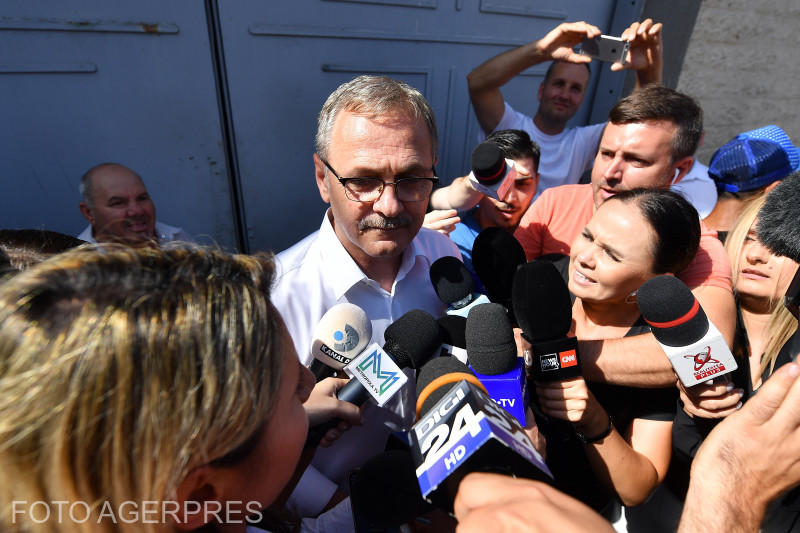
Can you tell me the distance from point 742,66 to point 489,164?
4620 millimetres

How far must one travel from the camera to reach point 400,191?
1681 millimetres

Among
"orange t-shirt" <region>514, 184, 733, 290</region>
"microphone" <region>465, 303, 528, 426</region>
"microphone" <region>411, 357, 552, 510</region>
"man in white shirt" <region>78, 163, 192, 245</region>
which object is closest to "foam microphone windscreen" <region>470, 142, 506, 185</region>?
"orange t-shirt" <region>514, 184, 733, 290</region>

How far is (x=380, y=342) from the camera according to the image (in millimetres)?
1761

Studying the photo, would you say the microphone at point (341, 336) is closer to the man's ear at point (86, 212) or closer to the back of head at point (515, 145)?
the back of head at point (515, 145)

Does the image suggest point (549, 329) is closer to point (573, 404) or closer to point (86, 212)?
point (573, 404)

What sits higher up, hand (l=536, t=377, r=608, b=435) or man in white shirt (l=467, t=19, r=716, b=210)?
man in white shirt (l=467, t=19, r=716, b=210)

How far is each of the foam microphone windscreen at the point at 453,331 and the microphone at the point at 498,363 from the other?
0.56 ft

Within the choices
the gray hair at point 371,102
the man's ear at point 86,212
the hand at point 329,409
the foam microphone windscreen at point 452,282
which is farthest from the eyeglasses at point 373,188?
the man's ear at point 86,212

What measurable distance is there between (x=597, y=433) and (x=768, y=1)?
5.45 metres

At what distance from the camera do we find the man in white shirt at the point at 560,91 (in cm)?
285

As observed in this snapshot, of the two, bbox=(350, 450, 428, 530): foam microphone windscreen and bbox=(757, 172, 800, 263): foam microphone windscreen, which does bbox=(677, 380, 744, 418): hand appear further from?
bbox=(350, 450, 428, 530): foam microphone windscreen

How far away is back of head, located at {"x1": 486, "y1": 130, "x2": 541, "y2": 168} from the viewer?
261cm

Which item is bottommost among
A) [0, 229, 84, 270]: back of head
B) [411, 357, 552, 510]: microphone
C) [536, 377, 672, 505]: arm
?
[536, 377, 672, 505]: arm

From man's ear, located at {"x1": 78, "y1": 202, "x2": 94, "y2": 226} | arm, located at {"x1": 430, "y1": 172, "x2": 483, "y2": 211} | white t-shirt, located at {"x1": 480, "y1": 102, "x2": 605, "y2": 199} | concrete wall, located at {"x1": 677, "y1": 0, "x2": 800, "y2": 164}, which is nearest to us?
arm, located at {"x1": 430, "y1": 172, "x2": 483, "y2": 211}
